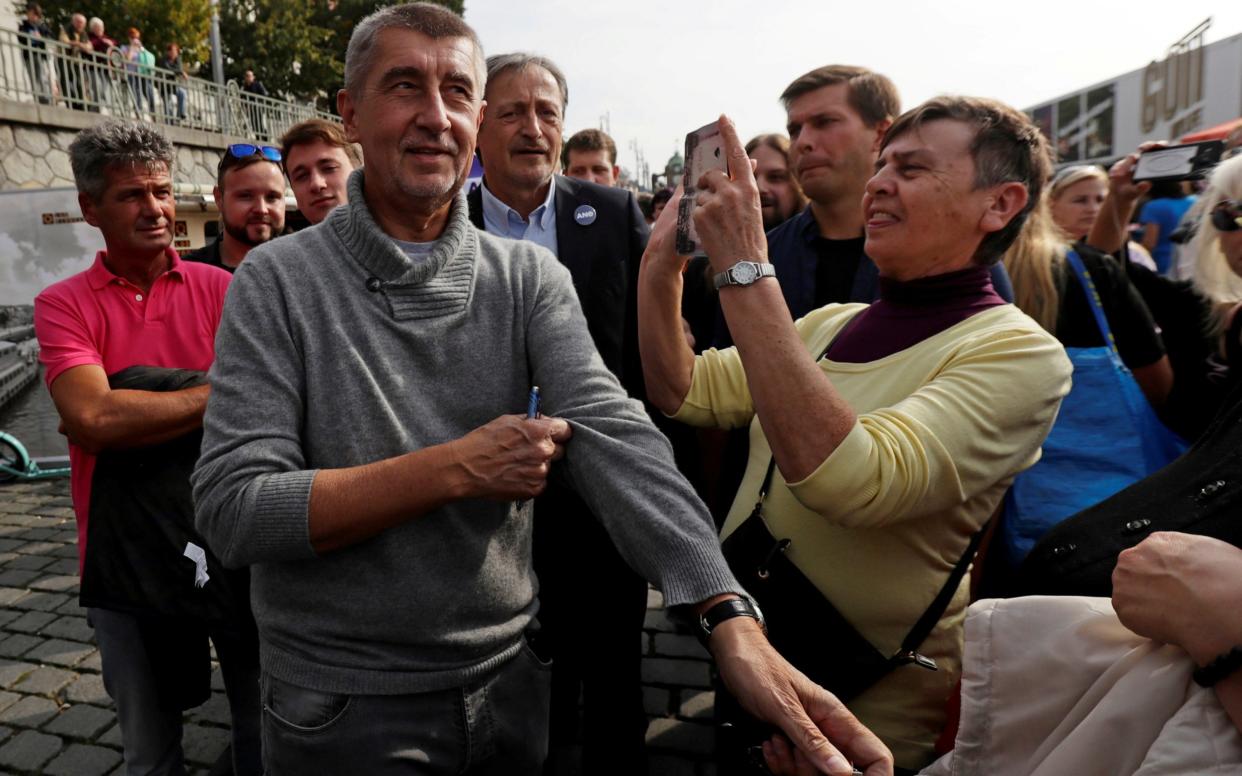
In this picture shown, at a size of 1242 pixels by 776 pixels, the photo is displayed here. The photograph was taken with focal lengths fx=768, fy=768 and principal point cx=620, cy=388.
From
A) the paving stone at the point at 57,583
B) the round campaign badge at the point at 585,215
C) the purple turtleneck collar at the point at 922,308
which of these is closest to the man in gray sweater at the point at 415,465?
the purple turtleneck collar at the point at 922,308

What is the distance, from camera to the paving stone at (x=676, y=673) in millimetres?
3793

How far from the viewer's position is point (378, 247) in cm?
153

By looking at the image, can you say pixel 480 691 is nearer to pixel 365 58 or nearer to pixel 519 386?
pixel 519 386

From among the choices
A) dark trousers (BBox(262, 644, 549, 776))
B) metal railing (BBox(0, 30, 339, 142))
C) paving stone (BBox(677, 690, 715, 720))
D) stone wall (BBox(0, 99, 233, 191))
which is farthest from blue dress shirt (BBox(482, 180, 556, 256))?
metal railing (BBox(0, 30, 339, 142))

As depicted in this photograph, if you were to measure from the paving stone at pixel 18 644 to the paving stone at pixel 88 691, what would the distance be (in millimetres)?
529

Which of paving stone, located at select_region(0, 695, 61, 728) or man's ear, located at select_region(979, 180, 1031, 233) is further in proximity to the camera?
paving stone, located at select_region(0, 695, 61, 728)

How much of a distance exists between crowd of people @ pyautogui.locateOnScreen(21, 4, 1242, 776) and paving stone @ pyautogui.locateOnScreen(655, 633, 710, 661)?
181 centimetres

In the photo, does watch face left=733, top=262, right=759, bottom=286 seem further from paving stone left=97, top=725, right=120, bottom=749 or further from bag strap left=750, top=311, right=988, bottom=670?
paving stone left=97, top=725, right=120, bottom=749

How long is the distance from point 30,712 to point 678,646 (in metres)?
3.08

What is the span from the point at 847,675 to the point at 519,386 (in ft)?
3.18

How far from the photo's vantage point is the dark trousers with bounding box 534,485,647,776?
2.83 meters

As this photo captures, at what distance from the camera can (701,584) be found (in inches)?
52.7

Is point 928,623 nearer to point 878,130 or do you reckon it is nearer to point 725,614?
point 725,614

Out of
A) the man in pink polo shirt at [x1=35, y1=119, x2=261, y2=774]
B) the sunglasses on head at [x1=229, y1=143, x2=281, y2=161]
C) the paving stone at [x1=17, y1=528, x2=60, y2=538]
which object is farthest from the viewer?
the paving stone at [x1=17, y1=528, x2=60, y2=538]
